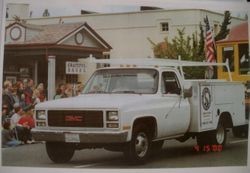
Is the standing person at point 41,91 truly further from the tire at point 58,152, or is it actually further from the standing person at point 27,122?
the tire at point 58,152

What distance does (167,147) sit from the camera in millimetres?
3096

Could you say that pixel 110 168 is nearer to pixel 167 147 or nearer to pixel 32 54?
pixel 167 147

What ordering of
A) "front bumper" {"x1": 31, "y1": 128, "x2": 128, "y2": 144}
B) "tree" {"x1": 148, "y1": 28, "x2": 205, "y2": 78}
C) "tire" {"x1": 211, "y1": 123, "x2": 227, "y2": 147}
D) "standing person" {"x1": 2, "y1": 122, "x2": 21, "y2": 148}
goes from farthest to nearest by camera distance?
"tire" {"x1": 211, "y1": 123, "x2": 227, "y2": 147} < "tree" {"x1": 148, "y1": 28, "x2": 205, "y2": 78} < "standing person" {"x1": 2, "y1": 122, "x2": 21, "y2": 148} < "front bumper" {"x1": 31, "y1": 128, "x2": 128, "y2": 144}

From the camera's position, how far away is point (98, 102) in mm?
2920

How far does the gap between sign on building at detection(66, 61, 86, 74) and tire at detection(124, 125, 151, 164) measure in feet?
1.77

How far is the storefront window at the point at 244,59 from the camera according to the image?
123 inches

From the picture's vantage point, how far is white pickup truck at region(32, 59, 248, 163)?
9.44ft

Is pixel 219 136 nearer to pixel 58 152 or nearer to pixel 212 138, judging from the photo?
pixel 212 138

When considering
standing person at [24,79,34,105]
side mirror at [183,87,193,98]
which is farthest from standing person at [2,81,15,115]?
side mirror at [183,87,193,98]

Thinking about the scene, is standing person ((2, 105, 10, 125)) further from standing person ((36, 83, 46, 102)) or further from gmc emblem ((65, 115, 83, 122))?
gmc emblem ((65, 115, 83, 122))

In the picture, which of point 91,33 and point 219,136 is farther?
point 219,136

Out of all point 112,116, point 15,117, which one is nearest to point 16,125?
point 15,117

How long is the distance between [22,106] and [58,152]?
0.39m

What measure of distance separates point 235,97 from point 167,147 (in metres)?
0.59
